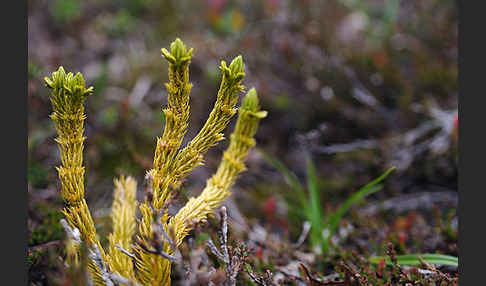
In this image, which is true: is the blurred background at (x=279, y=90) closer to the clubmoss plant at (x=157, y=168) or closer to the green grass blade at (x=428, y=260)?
the clubmoss plant at (x=157, y=168)

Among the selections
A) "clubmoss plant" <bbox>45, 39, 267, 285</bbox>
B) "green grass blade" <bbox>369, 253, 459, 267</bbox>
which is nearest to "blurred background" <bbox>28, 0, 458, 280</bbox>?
"clubmoss plant" <bbox>45, 39, 267, 285</bbox>

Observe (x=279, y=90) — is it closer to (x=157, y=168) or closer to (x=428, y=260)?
(x=428, y=260)

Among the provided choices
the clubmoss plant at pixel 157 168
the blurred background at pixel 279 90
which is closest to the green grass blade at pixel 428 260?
the blurred background at pixel 279 90

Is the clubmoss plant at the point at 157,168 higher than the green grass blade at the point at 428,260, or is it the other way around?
the clubmoss plant at the point at 157,168

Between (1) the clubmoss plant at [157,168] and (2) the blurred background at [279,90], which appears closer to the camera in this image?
(1) the clubmoss plant at [157,168]

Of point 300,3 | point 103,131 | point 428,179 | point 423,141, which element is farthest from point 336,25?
point 103,131

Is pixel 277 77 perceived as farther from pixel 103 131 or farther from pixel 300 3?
pixel 103 131

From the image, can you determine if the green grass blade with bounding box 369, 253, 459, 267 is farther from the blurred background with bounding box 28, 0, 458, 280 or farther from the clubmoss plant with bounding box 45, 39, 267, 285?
the clubmoss plant with bounding box 45, 39, 267, 285

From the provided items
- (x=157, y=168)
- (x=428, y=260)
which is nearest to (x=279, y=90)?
(x=428, y=260)
